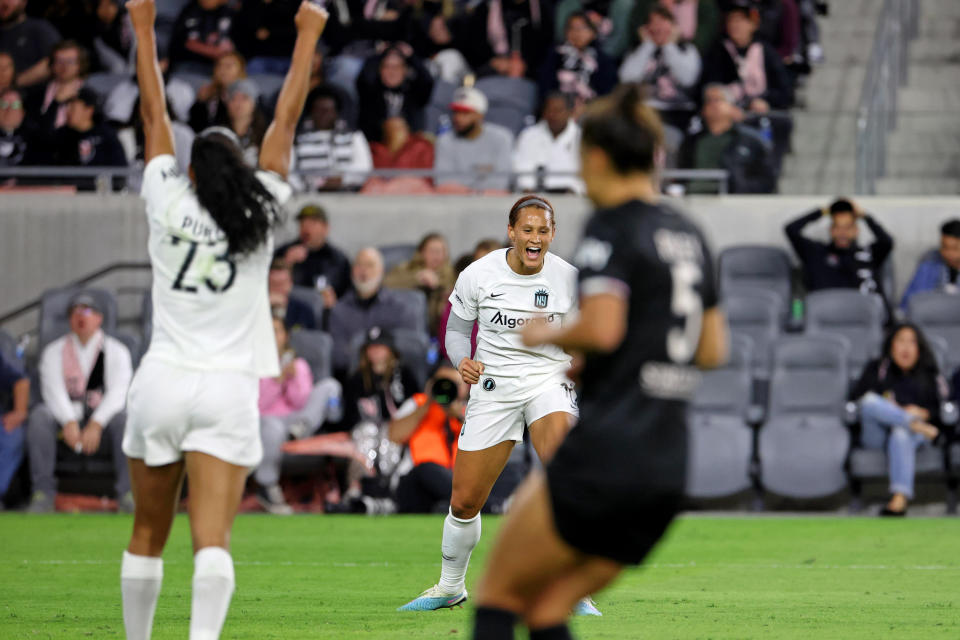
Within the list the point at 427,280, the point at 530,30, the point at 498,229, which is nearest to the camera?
the point at 427,280

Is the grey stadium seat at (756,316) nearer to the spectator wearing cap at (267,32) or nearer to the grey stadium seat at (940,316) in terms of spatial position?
the grey stadium seat at (940,316)

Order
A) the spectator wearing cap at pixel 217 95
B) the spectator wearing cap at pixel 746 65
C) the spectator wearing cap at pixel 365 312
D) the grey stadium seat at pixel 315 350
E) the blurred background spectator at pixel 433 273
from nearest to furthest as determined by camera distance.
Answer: the grey stadium seat at pixel 315 350, the spectator wearing cap at pixel 365 312, the blurred background spectator at pixel 433 273, the spectator wearing cap at pixel 217 95, the spectator wearing cap at pixel 746 65

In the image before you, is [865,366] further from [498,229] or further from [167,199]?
[167,199]

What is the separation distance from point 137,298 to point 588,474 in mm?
13825

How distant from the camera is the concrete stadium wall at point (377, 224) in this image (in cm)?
1719

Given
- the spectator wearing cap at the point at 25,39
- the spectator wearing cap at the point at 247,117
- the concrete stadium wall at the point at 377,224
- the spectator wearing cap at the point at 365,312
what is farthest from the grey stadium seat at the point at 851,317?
the spectator wearing cap at the point at 25,39

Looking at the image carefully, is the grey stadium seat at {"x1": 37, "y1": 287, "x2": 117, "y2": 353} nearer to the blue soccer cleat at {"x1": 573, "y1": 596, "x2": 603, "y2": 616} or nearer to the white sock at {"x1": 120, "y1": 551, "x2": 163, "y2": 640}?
the blue soccer cleat at {"x1": 573, "y1": 596, "x2": 603, "y2": 616}

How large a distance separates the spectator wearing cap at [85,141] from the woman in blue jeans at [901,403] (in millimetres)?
8869

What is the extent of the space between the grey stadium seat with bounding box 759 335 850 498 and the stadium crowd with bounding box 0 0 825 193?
8.59 feet

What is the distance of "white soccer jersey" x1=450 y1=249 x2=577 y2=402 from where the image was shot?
8273 millimetres

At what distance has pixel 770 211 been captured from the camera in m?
17.2

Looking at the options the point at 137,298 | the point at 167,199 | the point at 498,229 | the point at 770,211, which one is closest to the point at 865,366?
the point at 770,211

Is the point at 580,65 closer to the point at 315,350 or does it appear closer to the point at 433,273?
the point at 433,273

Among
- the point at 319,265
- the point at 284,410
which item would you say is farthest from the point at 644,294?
the point at 319,265
